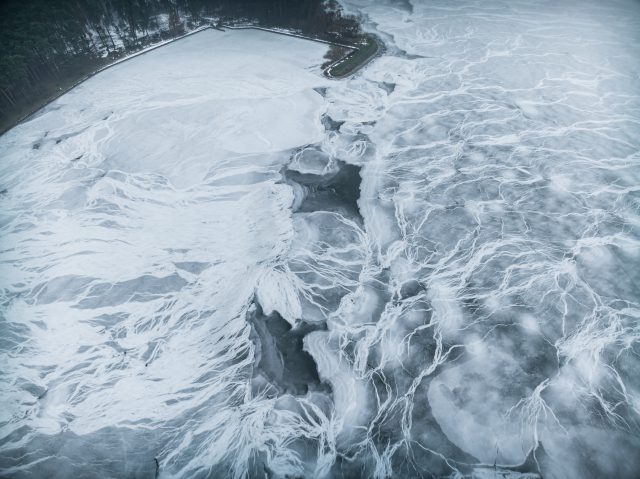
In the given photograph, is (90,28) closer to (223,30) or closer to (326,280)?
(223,30)

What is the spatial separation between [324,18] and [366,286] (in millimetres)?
18926

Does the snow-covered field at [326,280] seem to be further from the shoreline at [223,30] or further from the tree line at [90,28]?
the tree line at [90,28]

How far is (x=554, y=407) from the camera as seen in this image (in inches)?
259

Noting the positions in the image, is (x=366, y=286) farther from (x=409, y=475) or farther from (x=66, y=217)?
(x=66, y=217)

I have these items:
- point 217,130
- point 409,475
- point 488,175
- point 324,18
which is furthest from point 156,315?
point 324,18

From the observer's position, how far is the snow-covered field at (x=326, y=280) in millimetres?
6352

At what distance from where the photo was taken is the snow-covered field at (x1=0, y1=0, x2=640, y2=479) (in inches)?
250

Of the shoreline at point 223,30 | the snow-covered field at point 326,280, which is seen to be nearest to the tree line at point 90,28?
the shoreline at point 223,30

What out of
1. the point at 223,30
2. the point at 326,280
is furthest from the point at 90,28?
the point at 326,280

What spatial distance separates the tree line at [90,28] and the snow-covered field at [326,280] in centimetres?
246

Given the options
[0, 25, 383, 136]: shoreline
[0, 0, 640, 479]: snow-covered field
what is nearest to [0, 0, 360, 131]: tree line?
[0, 25, 383, 136]: shoreline

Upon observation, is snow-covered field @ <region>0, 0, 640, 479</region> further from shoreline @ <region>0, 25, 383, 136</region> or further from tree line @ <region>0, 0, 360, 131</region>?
tree line @ <region>0, 0, 360, 131</region>

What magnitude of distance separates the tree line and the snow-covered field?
2461 mm

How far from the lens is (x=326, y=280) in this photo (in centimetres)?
873
